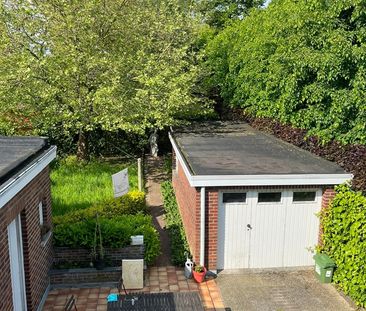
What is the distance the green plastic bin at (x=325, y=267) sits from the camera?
9438mm

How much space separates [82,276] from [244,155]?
5.65 m

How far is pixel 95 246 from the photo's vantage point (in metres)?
9.62

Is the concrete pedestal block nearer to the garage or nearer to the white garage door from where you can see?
the garage

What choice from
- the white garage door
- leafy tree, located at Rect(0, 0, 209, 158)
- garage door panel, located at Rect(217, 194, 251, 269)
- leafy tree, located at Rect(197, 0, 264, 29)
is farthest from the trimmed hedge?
leafy tree, located at Rect(197, 0, 264, 29)

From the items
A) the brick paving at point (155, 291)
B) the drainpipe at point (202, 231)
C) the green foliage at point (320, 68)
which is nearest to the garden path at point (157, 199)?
the brick paving at point (155, 291)

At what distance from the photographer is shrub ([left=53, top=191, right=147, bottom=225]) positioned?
11.8m

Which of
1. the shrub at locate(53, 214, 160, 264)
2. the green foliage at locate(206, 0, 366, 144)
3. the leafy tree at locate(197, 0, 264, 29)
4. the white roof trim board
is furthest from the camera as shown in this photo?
the leafy tree at locate(197, 0, 264, 29)

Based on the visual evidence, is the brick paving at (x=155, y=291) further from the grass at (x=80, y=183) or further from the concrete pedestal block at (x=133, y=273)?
the grass at (x=80, y=183)

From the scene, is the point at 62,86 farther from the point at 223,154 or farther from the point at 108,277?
the point at 108,277

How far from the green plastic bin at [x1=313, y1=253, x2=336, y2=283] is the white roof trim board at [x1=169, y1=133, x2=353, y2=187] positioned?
6.00 feet

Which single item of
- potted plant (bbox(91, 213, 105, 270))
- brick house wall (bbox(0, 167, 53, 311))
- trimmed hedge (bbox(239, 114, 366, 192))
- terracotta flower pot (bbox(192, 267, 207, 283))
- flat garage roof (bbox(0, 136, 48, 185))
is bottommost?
terracotta flower pot (bbox(192, 267, 207, 283))

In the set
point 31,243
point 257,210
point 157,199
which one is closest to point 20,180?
point 31,243

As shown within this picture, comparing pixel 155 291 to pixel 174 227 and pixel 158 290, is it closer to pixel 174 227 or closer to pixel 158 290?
pixel 158 290

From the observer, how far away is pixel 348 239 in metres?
8.95
